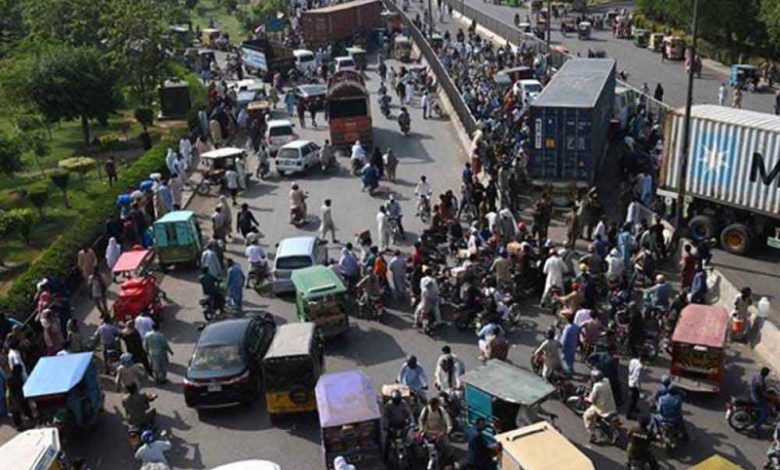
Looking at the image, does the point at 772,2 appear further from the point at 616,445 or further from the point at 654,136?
the point at 616,445

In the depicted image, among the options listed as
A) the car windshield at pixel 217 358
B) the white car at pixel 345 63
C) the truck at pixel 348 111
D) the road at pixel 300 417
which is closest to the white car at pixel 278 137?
the truck at pixel 348 111

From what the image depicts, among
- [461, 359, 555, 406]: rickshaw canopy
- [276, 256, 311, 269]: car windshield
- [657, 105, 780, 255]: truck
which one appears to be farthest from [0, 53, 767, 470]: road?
[657, 105, 780, 255]: truck

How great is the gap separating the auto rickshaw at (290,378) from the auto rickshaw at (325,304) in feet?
8.79

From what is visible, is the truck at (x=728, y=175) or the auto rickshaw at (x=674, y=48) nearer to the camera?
the truck at (x=728, y=175)

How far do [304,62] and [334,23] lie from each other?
24.2ft

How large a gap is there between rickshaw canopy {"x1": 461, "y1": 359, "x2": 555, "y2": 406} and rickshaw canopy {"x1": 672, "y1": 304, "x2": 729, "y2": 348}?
10.3 ft

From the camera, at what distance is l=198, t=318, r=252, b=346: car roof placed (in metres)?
16.8

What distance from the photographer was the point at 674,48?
171 feet

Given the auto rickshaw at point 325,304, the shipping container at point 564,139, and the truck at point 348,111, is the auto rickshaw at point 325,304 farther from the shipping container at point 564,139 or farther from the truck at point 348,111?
the truck at point 348,111

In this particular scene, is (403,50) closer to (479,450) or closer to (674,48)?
(674,48)

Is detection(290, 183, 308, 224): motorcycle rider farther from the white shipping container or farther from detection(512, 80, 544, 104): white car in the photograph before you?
detection(512, 80, 544, 104): white car

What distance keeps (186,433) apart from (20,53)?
140 ft

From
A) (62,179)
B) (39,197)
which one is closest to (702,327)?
(39,197)

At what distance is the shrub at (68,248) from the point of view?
68.3 feet
